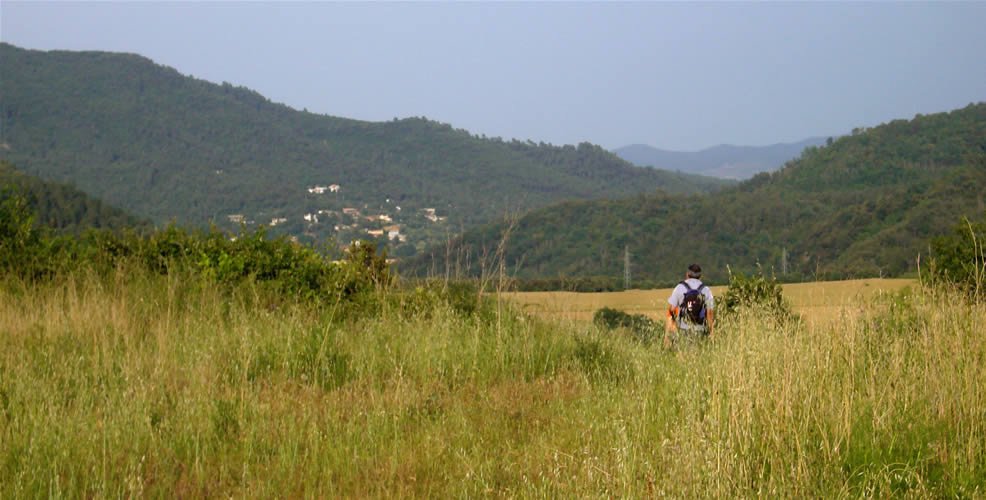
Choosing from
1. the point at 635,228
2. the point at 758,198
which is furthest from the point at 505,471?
the point at 758,198

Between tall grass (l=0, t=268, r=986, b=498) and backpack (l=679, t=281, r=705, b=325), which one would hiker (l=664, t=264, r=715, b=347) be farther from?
tall grass (l=0, t=268, r=986, b=498)

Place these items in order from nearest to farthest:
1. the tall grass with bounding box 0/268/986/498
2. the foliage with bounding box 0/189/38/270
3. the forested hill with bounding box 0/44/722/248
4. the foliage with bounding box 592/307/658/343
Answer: the tall grass with bounding box 0/268/986/498 → the foliage with bounding box 0/189/38/270 → the foliage with bounding box 592/307/658/343 → the forested hill with bounding box 0/44/722/248

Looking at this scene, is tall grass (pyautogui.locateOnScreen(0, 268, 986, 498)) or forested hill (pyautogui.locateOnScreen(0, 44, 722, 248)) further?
forested hill (pyautogui.locateOnScreen(0, 44, 722, 248))

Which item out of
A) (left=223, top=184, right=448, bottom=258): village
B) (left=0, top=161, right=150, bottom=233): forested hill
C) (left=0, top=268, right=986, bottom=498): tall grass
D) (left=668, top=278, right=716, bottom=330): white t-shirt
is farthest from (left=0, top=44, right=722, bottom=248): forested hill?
(left=0, top=268, right=986, bottom=498): tall grass

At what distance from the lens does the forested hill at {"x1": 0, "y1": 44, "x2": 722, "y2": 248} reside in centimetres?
12025

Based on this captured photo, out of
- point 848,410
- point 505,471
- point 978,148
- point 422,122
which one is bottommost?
point 505,471

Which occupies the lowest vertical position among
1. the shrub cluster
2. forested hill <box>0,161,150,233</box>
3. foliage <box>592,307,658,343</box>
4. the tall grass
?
foliage <box>592,307,658,343</box>

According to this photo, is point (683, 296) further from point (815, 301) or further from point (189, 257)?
point (189, 257)

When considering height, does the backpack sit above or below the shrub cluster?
below

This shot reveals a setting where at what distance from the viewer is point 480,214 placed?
12438 centimetres

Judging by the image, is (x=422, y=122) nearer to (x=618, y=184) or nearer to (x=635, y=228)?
(x=618, y=184)

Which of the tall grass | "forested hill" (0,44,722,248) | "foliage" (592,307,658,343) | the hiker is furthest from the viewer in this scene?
"forested hill" (0,44,722,248)

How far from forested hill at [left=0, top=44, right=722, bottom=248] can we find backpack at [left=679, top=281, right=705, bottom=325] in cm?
8972

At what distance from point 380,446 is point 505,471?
82 cm
